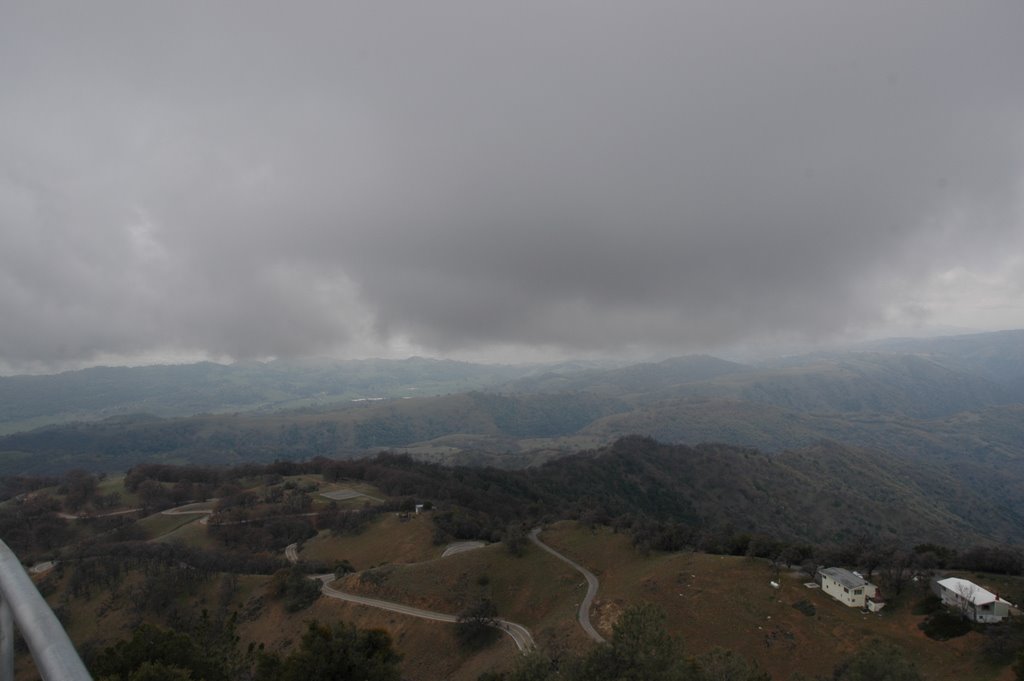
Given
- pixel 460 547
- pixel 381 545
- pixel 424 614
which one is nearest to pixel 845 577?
pixel 424 614

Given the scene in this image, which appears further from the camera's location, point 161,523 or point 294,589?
point 161,523

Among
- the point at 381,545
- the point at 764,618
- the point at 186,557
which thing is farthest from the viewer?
the point at 381,545

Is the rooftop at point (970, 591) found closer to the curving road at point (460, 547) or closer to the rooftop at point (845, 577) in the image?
the rooftop at point (845, 577)

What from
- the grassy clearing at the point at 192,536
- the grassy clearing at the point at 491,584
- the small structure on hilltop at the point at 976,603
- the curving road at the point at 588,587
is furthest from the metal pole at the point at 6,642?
the grassy clearing at the point at 192,536

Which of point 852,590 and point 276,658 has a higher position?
point 276,658

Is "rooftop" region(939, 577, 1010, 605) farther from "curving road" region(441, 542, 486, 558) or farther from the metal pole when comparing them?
the metal pole

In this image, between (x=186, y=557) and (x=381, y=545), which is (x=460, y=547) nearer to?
(x=381, y=545)
